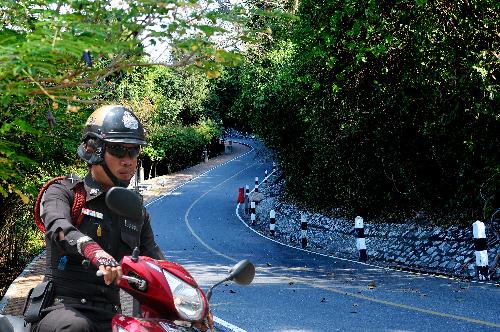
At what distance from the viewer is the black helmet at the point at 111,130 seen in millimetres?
3570

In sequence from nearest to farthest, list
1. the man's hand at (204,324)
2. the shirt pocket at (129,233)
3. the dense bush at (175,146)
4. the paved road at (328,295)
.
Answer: the man's hand at (204,324)
the shirt pocket at (129,233)
the paved road at (328,295)
the dense bush at (175,146)

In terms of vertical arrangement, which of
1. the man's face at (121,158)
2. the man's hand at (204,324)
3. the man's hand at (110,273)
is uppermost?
the man's face at (121,158)

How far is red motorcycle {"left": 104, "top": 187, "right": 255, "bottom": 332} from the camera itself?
119 inches

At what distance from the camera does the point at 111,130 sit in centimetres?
357

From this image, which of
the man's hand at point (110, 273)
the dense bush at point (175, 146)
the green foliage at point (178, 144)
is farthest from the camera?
the dense bush at point (175, 146)

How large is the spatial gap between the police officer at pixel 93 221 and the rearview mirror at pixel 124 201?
43 centimetres

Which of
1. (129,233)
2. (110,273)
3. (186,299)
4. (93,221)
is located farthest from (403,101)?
(110,273)

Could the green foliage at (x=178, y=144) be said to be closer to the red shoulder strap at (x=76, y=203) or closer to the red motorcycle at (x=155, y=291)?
the red shoulder strap at (x=76, y=203)

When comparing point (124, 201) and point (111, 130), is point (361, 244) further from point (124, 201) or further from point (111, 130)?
point (124, 201)

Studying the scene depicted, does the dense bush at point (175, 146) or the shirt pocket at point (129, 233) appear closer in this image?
the shirt pocket at point (129, 233)

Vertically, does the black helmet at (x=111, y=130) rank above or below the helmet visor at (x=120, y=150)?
above

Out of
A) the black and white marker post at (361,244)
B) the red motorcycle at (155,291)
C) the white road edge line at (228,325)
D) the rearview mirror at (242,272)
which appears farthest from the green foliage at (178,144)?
the red motorcycle at (155,291)

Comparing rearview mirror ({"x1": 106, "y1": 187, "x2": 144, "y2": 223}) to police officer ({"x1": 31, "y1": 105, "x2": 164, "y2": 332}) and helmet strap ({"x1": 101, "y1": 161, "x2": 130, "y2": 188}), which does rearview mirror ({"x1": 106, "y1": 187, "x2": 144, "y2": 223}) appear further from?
helmet strap ({"x1": 101, "y1": 161, "x2": 130, "y2": 188})

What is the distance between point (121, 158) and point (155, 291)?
0.93 metres
